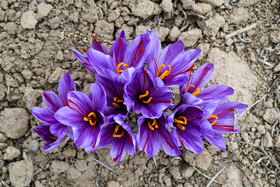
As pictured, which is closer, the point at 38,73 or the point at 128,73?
the point at 128,73

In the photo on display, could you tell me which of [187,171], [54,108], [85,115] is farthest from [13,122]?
[187,171]

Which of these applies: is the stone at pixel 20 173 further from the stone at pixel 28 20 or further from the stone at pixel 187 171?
the stone at pixel 187 171

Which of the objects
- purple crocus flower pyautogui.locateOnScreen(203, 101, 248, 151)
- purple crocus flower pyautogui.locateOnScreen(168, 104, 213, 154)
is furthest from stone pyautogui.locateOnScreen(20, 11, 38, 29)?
purple crocus flower pyautogui.locateOnScreen(203, 101, 248, 151)

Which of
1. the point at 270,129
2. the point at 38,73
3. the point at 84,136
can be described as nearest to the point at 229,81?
the point at 270,129

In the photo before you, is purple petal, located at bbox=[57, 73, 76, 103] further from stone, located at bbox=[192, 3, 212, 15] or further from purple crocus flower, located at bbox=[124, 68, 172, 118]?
stone, located at bbox=[192, 3, 212, 15]

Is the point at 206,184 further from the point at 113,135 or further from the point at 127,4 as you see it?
the point at 127,4

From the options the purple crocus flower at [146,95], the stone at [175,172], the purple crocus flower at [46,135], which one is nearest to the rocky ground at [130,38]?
the stone at [175,172]

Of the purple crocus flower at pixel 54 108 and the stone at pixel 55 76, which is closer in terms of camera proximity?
the purple crocus flower at pixel 54 108

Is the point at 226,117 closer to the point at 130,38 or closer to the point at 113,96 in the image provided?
the point at 113,96
